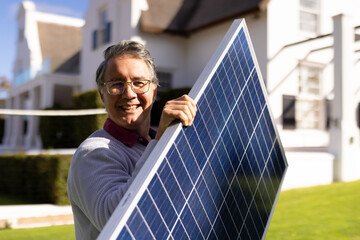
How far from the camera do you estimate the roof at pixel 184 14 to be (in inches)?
647

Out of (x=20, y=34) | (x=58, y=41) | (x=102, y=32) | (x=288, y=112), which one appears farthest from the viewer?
(x=20, y=34)

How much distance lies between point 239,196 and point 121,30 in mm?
17669

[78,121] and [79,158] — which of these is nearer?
[79,158]

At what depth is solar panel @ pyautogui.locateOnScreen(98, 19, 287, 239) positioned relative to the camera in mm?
1632

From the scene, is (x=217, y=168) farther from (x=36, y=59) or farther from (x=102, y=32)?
(x=36, y=59)

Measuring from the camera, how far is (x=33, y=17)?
30094 millimetres

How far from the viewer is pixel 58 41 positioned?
3075cm

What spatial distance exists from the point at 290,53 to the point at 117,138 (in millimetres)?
13853

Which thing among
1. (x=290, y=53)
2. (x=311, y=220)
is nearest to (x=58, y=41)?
(x=290, y=53)

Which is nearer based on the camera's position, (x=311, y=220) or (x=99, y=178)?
(x=99, y=178)

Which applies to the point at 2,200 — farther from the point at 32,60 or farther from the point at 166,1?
the point at 32,60

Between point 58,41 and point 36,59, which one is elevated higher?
point 58,41

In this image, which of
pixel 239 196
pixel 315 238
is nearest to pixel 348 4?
pixel 315 238

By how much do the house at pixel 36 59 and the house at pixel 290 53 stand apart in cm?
633
